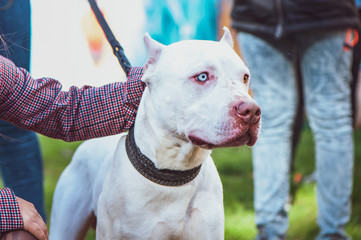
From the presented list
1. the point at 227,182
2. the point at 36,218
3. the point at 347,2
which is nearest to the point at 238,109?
the point at 36,218

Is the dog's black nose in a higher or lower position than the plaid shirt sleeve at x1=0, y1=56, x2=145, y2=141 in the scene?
higher

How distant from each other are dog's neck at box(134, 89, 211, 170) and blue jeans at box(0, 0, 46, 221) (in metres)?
0.78

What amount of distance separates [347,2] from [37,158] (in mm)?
1853

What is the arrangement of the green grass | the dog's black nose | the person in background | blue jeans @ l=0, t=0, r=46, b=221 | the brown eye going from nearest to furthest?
the dog's black nose → the brown eye → blue jeans @ l=0, t=0, r=46, b=221 → the person in background → the green grass

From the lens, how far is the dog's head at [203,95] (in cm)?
160

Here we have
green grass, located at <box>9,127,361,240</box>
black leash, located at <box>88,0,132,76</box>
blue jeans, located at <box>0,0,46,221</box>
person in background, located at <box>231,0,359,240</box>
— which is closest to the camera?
black leash, located at <box>88,0,132,76</box>

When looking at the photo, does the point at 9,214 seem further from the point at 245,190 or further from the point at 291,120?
the point at 245,190

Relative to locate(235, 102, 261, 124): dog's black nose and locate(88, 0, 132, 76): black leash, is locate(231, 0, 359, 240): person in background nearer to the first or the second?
locate(88, 0, 132, 76): black leash

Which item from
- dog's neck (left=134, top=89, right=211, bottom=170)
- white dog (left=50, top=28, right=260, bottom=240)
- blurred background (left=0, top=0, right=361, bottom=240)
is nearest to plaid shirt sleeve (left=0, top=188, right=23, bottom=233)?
white dog (left=50, top=28, right=260, bottom=240)

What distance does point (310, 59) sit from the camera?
2877 mm

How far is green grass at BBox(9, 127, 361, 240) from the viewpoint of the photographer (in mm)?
3215

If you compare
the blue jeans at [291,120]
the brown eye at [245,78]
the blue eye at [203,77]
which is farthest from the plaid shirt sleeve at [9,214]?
the blue jeans at [291,120]

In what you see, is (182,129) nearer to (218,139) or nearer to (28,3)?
(218,139)

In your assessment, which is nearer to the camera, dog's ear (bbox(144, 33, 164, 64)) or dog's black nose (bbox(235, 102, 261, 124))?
dog's black nose (bbox(235, 102, 261, 124))
